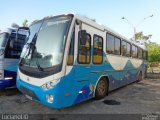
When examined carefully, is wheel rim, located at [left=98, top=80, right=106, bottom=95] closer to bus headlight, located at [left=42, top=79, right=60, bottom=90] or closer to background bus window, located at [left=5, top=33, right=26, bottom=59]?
bus headlight, located at [left=42, top=79, right=60, bottom=90]

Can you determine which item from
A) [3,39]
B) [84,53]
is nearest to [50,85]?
[84,53]

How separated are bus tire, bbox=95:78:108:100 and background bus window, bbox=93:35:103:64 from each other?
88 centimetres

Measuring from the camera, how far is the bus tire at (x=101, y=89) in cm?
747

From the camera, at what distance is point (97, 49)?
714 centimetres

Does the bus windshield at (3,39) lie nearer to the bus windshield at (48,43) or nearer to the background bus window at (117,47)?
the bus windshield at (48,43)

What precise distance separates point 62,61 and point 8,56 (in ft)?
11.5

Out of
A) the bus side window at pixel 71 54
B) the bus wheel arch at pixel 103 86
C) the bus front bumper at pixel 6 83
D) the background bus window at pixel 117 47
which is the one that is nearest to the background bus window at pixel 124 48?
the background bus window at pixel 117 47

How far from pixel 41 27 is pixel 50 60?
141cm

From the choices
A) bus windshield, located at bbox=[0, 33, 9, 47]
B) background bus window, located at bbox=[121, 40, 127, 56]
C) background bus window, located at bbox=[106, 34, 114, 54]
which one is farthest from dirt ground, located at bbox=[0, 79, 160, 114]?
background bus window, located at bbox=[121, 40, 127, 56]

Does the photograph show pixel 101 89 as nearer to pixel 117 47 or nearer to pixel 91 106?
pixel 91 106

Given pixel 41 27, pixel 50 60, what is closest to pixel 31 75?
pixel 50 60

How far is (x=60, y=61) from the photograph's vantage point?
5277 mm

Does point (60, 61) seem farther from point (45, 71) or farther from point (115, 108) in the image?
point (115, 108)

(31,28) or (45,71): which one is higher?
(31,28)
